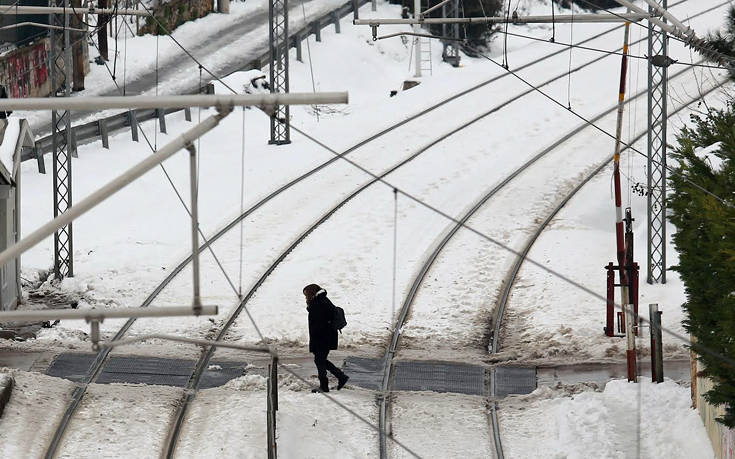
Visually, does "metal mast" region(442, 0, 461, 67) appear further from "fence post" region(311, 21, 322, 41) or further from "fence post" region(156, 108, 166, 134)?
"fence post" region(156, 108, 166, 134)

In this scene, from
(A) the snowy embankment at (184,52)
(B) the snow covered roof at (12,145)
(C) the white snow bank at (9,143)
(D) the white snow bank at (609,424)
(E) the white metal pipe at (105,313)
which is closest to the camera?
(E) the white metal pipe at (105,313)

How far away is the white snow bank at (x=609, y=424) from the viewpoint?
14492mm

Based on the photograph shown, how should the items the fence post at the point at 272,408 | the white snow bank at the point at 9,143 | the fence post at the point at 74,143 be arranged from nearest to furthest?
the fence post at the point at 272,408 < the white snow bank at the point at 9,143 < the fence post at the point at 74,143

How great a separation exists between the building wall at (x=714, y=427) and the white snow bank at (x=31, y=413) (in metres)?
7.24

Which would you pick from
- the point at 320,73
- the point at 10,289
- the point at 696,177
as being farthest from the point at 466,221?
the point at 320,73

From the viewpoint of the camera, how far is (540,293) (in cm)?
2095

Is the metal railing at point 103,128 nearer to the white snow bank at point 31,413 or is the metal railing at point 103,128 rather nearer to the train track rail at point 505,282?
the train track rail at point 505,282

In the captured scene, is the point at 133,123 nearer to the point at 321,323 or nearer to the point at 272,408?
the point at 321,323

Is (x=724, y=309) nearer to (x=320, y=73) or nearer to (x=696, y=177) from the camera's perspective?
(x=696, y=177)

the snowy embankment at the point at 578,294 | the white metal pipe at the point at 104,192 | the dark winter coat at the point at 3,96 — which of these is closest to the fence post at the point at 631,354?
the snowy embankment at the point at 578,294

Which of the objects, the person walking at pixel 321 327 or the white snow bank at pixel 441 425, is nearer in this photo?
the white snow bank at pixel 441 425

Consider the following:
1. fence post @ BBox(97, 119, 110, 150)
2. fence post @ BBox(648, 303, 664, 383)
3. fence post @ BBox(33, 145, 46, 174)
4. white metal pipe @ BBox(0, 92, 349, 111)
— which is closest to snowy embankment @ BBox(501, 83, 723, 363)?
fence post @ BBox(648, 303, 664, 383)

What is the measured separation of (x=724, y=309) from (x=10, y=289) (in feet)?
39.9

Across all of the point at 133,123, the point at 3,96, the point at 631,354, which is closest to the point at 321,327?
the point at 631,354
